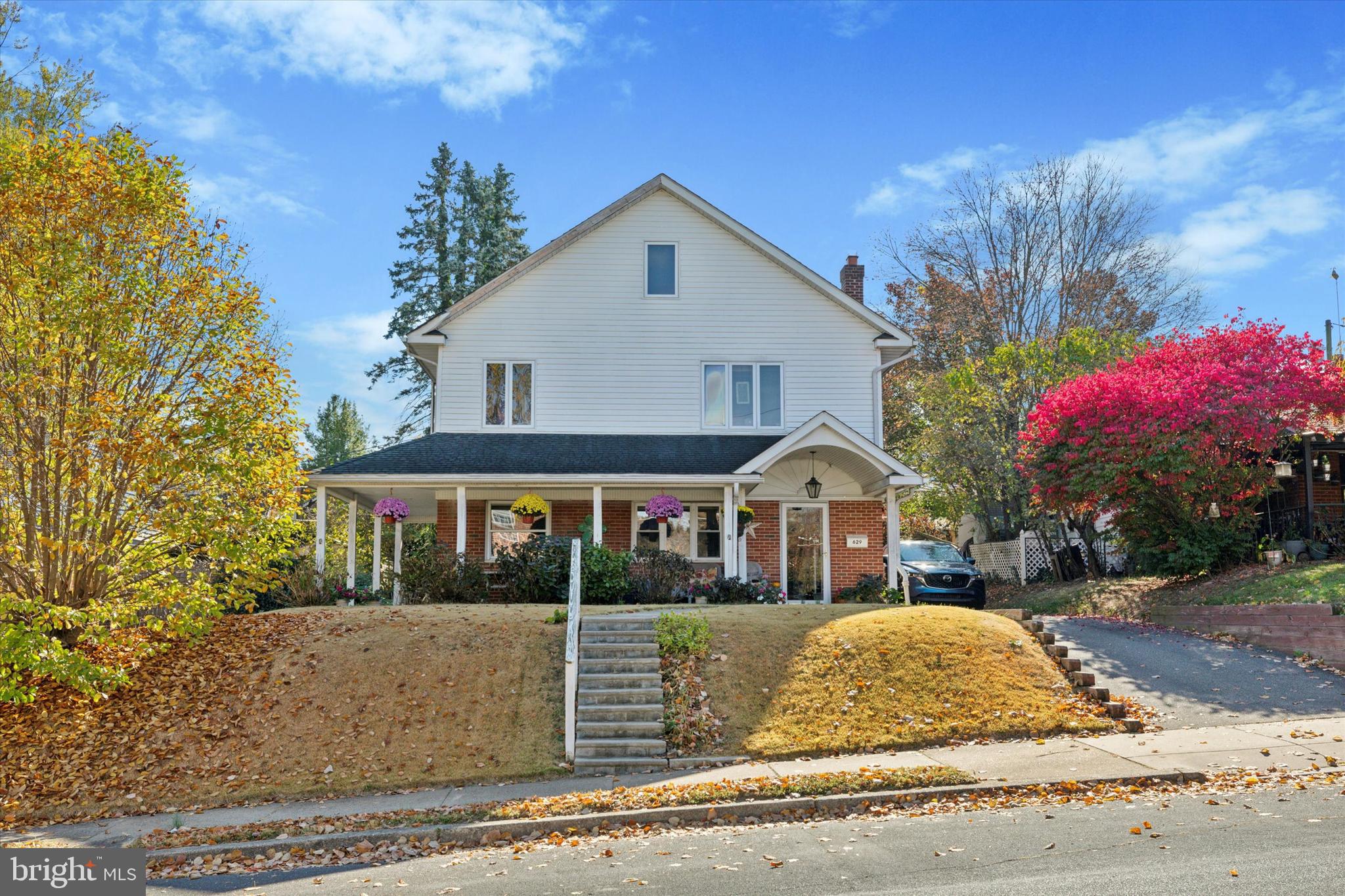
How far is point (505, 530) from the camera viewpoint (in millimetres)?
20359

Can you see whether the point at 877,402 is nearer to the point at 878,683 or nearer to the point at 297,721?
the point at 878,683

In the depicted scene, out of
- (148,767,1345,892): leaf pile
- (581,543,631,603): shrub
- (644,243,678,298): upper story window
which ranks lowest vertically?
(148,767,1345,892): leaf pile

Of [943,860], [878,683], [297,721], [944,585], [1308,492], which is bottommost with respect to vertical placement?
[943,860]

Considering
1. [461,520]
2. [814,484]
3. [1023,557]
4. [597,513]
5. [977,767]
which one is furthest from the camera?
[1023,557]

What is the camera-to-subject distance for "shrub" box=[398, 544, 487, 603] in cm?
1758

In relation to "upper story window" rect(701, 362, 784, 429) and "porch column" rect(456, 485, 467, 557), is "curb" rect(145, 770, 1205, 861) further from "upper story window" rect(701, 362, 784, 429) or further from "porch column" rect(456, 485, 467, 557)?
"upper story window" rect(701, 362, 784, 429)

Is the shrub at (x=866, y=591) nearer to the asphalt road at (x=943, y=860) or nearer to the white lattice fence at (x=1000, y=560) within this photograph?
the white lattice fence at (x=1000, y=560)

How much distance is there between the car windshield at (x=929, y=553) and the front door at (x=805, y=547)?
171 cm

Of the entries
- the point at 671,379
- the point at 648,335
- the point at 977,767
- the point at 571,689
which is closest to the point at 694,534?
the point at 671,379

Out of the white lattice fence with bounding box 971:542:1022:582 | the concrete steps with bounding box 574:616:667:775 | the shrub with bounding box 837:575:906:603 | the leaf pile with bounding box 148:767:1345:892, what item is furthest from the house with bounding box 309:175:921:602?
the leaf pile with bounding box 148:767:1345:892

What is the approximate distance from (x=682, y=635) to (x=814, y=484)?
7843 mm

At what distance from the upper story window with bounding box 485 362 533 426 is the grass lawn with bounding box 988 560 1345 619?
1196cm

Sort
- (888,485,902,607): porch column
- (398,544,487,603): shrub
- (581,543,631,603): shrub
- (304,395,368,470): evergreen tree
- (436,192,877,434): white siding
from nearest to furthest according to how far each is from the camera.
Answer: (581,543,631,603): shrub → (398,544,487,603): shrub → (888,485,902,607): porch column → (436,192,877,434): white siding → (304,395,368,470): evergreen tree

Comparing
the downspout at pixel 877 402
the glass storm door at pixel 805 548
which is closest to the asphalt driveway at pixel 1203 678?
the glass storm door at pixel 805 548
